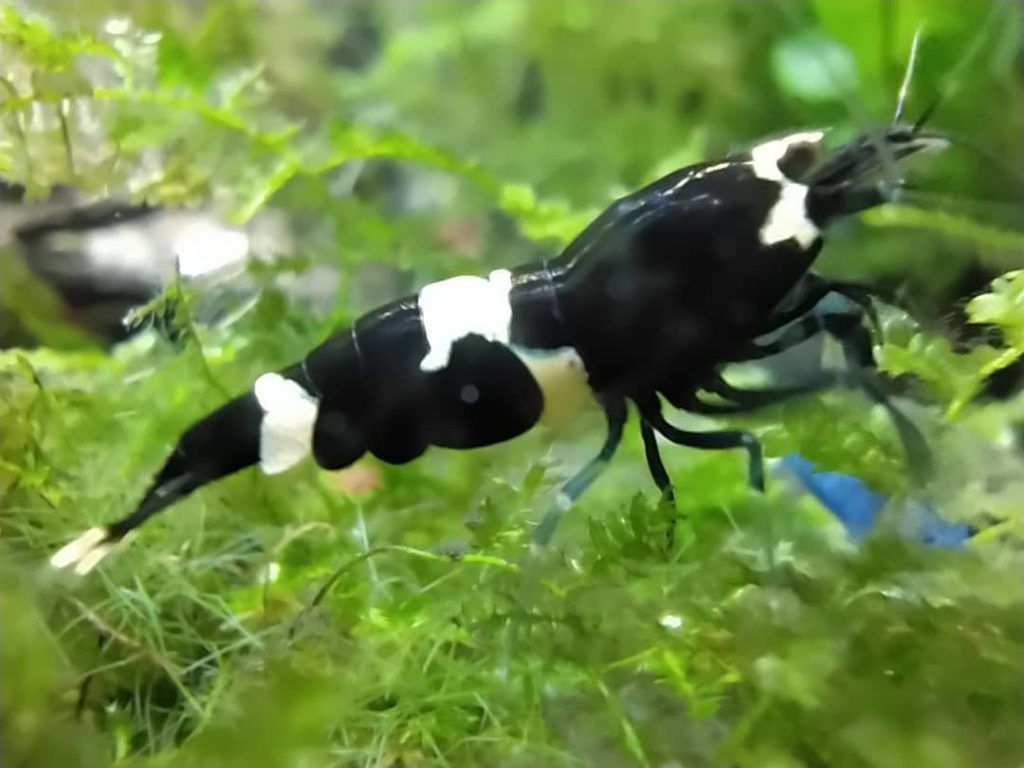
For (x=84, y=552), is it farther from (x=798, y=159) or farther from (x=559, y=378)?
(x=798, y=159)

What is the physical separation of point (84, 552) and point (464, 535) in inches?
9.4

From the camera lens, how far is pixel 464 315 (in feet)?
2.00

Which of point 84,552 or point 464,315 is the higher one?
point 464,315

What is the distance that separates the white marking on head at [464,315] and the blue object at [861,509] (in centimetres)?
20

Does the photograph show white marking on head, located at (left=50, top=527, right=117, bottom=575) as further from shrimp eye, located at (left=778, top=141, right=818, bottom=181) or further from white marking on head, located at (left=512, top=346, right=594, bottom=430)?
shrimp eye, located at (left=778, top=141, right=818, bottom=181)

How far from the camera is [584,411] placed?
2.03 feet

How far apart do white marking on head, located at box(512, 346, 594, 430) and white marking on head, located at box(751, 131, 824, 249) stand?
128 millimetres

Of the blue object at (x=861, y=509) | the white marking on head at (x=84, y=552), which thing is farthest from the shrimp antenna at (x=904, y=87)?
the white marking on head at (x=84, y=552)

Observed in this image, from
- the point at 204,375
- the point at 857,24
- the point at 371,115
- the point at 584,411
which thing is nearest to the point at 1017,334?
the point at 584,411

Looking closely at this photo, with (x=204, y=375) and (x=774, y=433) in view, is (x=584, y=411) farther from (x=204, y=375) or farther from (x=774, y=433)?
(x=204, y=375)

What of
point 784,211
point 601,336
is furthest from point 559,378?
point 784,211

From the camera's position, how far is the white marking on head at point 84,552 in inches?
25.0

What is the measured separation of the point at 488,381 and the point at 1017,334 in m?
0.30

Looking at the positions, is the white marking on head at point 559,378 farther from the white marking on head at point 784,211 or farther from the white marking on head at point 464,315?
the white marking on head at point 784,211
